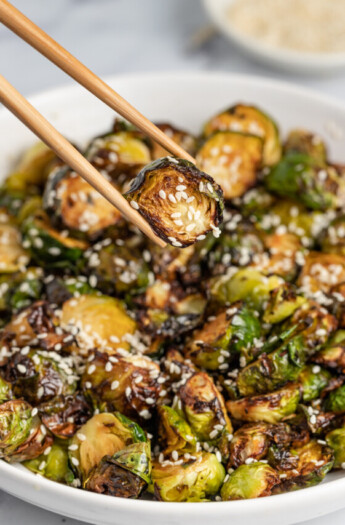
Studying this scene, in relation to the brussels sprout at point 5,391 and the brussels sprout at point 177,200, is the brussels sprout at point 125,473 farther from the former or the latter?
the brussels sprout at point 177,200

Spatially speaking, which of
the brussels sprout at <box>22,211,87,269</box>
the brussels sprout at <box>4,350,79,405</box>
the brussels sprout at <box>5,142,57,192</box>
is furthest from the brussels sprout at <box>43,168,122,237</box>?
the brussels sprout at <box>4,350,79,405</box>

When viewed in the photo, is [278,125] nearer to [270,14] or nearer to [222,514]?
[270,14]

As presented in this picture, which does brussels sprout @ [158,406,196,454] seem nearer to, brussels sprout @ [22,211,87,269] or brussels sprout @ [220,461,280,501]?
brussels sprout @ [220,461,280,501]

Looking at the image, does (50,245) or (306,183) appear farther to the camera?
(306,183)

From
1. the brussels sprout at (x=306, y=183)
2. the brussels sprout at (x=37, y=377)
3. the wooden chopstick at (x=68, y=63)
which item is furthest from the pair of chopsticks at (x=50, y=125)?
the brussels sprout at (x=306, y=183)

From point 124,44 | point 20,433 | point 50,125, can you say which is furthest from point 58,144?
point 124,44

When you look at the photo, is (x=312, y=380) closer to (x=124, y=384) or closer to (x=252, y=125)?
(x=124, y=384)

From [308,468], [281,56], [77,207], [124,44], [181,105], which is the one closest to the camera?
[308,468]
